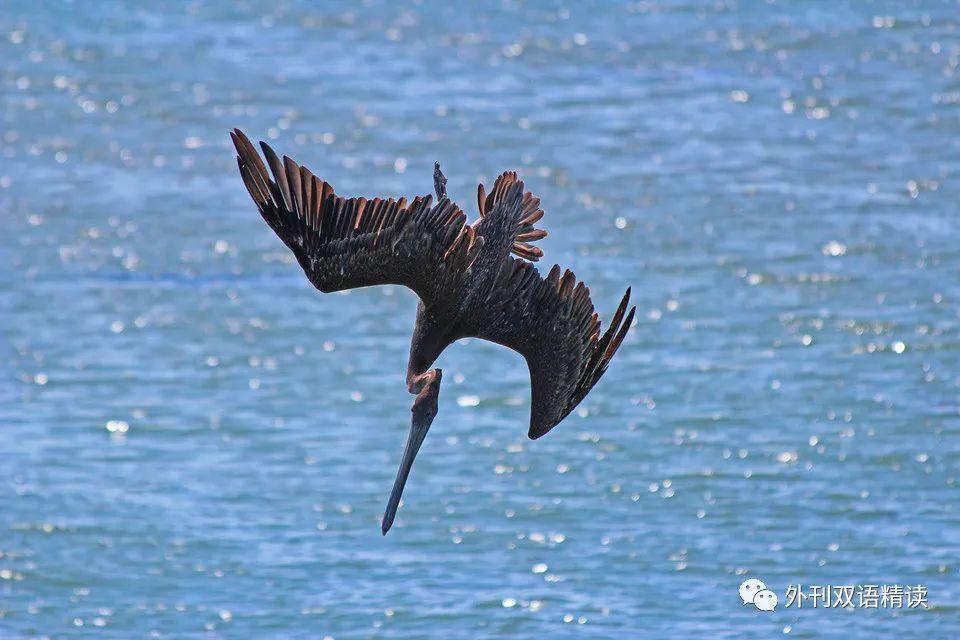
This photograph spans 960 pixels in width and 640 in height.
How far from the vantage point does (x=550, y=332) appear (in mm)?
11562

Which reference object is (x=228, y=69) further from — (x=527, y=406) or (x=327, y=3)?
(x=527, y=406)

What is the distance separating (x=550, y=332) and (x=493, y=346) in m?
10.8

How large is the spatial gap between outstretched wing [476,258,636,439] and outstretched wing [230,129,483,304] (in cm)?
43

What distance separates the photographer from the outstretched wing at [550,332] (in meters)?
11.2

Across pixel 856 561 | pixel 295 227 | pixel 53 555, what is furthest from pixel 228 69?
pixel 295 227

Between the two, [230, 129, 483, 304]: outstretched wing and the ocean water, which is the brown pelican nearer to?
Answer: [230, 129, 483, 304]: outstretched wing

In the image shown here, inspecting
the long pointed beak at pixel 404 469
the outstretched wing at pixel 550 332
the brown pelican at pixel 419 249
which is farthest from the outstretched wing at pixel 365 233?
the long pointed beak at pixel 404 469

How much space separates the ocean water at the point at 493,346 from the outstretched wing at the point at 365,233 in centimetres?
634

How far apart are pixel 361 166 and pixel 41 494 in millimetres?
Answer: 8706

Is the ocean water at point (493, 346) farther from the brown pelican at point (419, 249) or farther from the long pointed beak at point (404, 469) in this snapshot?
the long pointed beak at point (404, 469)

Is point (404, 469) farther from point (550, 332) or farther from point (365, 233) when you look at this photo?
point (550, 332)

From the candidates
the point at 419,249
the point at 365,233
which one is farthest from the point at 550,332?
the point at 365,233

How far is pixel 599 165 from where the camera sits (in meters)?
26.6

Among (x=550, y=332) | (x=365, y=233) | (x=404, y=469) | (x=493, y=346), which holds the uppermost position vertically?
(x=493, y=346)
